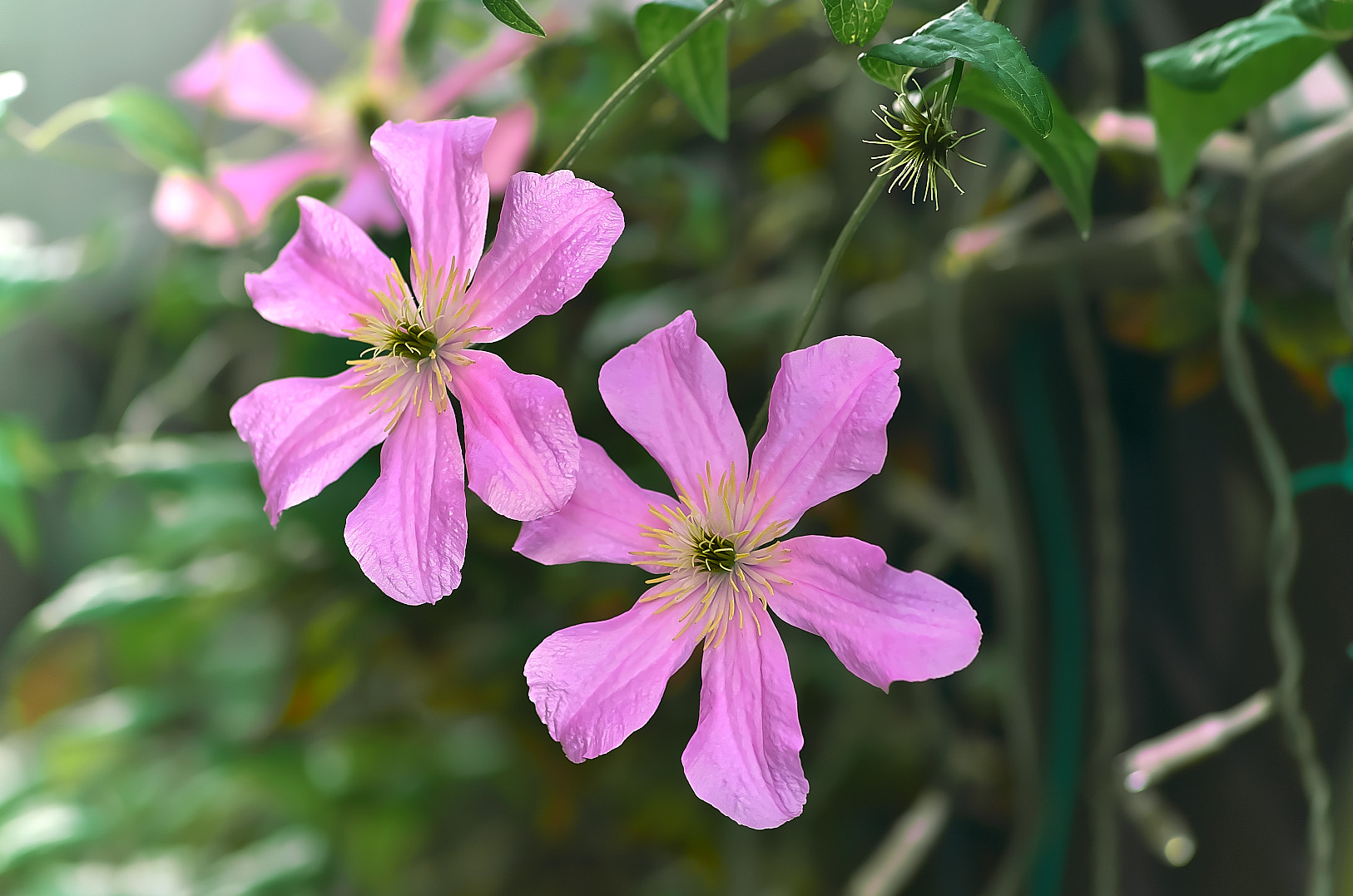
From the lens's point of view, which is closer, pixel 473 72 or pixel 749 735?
pixel 749 735

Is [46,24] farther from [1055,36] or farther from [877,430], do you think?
[877,430]

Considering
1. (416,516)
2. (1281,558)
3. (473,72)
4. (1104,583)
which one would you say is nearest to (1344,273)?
(1281,558)

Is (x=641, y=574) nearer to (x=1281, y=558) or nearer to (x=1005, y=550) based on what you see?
(x=1005, y=550)

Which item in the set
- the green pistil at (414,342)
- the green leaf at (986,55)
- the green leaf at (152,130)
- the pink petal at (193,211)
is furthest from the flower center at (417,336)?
the pink petal at (193,211)

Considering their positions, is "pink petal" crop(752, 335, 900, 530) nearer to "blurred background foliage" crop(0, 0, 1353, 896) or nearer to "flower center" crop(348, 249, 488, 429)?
"flower center" crop(348, 249, 488, 429)

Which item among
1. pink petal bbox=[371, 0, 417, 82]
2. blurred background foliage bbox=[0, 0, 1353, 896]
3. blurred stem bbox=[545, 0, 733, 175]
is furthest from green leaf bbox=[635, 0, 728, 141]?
pink petal bbox=[371, 0, 417, 82]

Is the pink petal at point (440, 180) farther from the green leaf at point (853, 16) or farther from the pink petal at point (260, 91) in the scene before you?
the pink petal at point (260, 91)
